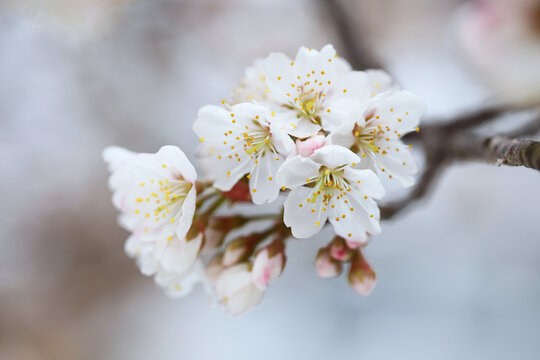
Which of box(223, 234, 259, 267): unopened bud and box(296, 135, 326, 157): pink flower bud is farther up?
box(296, 135, 326, 157): pink flower bud

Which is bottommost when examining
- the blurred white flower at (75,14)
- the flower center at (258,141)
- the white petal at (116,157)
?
the flower center at (258,141)

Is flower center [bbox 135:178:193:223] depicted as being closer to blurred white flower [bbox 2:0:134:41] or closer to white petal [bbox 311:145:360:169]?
white petal [bbox 311:145:360:169]

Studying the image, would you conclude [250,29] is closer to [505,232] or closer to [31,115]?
[31,115]

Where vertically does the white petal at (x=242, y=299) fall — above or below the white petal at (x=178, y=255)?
below

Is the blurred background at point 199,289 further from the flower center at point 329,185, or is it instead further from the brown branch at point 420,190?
the flower center at point 329,185

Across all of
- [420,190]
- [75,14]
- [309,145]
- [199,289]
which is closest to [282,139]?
[309,145]

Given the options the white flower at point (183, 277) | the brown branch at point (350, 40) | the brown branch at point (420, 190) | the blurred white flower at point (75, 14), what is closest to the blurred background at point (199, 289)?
the blurred white flower at point (75, 14)

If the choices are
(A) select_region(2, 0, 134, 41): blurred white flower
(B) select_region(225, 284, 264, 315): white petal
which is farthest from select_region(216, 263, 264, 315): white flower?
(A) select_region(2, 0, 134, 41): blurred white flower

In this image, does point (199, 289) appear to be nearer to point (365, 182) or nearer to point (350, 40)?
point (350, 40)
